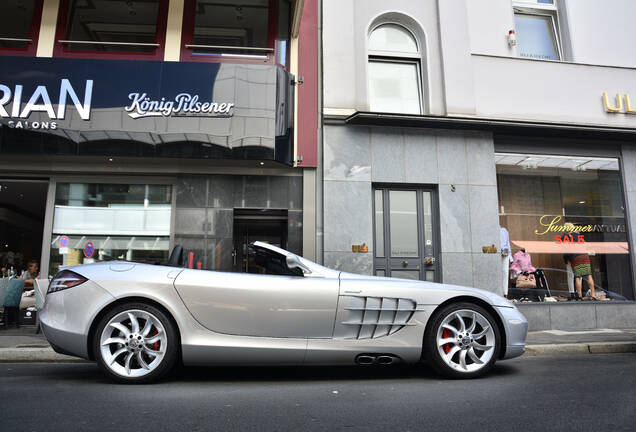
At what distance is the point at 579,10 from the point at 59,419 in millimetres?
12584

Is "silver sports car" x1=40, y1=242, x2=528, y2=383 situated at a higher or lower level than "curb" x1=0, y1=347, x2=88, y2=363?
higher

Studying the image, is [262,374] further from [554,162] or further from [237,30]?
[554,162]

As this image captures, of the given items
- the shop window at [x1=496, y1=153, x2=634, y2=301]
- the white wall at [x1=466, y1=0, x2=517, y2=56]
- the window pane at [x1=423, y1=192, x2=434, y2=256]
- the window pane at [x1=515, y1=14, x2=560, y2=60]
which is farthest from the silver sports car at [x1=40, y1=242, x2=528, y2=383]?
the window pane at [x1=515, y1=14, x2=560, y2=60]

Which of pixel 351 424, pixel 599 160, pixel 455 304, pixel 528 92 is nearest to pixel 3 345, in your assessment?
pixel 351 424

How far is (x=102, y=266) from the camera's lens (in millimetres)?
4051

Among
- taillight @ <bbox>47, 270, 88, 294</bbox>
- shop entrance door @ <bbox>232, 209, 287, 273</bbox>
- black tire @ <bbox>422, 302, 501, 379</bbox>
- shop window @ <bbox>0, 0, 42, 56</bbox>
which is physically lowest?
black tire @ <bbox>422, 302, 501, 379</bbox>

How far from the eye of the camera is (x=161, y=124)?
8.30 m

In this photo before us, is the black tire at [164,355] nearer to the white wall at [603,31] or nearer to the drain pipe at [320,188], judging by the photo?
the drain pipe at [320,188]

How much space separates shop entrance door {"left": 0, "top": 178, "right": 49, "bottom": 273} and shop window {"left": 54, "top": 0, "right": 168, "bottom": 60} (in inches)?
113

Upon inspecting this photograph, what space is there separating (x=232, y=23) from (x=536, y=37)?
7.06m

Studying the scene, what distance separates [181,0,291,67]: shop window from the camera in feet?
30.9

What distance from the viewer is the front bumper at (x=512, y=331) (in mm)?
4188

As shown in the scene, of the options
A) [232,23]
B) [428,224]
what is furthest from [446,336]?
[232,23]

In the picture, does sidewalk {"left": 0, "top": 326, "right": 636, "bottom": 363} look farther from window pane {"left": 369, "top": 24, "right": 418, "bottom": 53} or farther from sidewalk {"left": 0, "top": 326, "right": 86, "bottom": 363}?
window pane {"left": 369, "top": 24, "right": 418, "bottom": 53}
